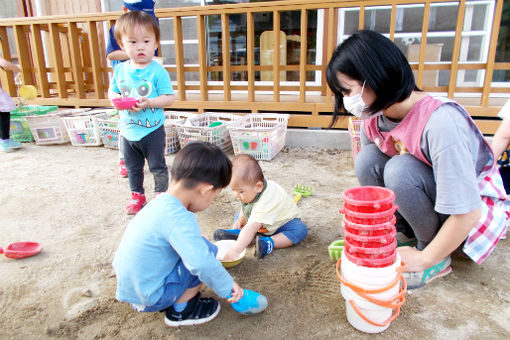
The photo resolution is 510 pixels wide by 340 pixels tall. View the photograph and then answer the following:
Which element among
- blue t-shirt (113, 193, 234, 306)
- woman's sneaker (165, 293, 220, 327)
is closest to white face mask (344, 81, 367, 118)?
blue t-shirt (113, 193, 234, 306)

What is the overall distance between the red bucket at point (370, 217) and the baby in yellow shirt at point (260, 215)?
688mm

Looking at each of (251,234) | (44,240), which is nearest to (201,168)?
(251,234)

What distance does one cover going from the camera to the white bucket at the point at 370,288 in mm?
1235

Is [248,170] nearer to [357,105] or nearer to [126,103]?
[357,105]

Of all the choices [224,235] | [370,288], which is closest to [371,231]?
[370,288]

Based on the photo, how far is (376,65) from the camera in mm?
1312

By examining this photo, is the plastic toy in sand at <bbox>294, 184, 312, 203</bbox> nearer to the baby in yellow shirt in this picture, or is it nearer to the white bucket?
the baby in yellow shirt

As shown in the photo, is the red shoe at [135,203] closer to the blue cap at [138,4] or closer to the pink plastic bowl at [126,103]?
the pink plastic bowl at [126,103]

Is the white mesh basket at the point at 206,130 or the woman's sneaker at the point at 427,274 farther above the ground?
the white mesh basket at the point at 206,130

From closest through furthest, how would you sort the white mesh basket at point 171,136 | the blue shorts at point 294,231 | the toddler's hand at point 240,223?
the blue shorts at point 294,231 < the toddler's hand at point 240,223 < the white mesh basket at point 171,136

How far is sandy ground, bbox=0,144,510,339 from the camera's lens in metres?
1.38

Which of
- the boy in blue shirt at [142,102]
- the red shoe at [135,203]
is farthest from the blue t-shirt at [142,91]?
the red shoe at [135,203]

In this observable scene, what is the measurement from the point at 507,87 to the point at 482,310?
450 centimetres

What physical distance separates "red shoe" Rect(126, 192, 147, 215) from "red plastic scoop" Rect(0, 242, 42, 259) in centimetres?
60
